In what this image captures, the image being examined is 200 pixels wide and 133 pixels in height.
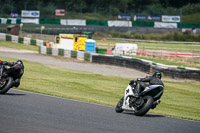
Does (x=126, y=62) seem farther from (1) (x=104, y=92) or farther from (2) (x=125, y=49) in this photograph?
(1) (x=104, y=92)

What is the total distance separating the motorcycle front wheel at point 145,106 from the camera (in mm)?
9445

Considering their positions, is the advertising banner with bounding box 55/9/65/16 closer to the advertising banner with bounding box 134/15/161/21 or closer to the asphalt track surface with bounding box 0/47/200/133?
the advertising banner with bounding box 134/15/161/21

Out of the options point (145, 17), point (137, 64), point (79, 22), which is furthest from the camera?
point (145, 17)

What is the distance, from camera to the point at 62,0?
68875 mm

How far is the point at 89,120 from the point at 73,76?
1298cm

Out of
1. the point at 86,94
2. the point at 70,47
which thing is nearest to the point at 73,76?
the point at 86,94

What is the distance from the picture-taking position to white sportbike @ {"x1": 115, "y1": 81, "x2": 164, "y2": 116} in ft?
31.2

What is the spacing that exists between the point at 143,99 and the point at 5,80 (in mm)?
4403

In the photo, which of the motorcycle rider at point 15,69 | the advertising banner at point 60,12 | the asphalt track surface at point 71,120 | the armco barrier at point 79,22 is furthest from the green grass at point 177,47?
the asphalt track surface at point 71,120

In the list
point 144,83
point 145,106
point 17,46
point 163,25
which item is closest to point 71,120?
point 145,106

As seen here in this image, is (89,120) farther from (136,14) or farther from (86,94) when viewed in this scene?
(136,14)

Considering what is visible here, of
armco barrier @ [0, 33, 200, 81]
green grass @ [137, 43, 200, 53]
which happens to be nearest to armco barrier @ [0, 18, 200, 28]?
armco barrier @ [0, 33, 200, 81]

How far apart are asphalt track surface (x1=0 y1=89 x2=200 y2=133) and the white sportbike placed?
0.25 m

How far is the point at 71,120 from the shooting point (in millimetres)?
8305
